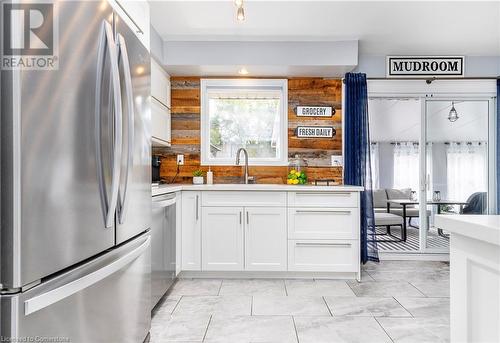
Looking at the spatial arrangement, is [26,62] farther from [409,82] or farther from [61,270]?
[409,82]

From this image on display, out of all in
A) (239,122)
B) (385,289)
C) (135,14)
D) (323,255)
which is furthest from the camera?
(239,122)

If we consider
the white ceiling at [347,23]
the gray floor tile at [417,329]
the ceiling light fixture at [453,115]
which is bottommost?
the gray floor tile at [417,329]

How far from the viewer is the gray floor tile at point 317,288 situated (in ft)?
10.0

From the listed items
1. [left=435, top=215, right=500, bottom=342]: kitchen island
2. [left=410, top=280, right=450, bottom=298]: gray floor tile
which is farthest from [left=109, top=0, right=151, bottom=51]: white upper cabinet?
[left=410, top=280, right=450, bottom=298]: gray floor tile

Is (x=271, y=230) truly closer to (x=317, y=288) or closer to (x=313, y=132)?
(x=317, y=288)

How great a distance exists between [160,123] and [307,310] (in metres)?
2.33

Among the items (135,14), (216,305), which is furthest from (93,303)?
(216,305)

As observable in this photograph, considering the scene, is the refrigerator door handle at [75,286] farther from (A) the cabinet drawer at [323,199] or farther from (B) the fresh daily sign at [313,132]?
(B) the fresh daily sign at [313,132]

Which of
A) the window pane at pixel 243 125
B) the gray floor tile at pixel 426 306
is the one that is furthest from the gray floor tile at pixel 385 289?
the window pane at pixel 243 125

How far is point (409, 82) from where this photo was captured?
4.26 metres

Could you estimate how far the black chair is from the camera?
4.34 m

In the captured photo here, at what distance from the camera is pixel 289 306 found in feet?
9.02

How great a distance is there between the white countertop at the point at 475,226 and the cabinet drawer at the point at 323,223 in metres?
2.25

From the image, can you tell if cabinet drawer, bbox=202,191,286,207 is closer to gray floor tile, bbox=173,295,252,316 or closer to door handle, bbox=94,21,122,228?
gray floor tile, bbox=173,295,252,316
